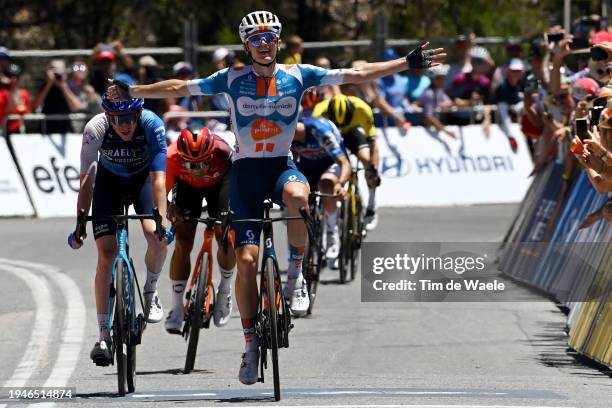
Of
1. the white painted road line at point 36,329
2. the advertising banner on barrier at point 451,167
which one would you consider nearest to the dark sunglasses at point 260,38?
the white painted road line at point 36,329

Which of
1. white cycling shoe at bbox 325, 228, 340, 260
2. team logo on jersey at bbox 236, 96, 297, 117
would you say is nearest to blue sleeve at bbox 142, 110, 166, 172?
team logo on jersey at bbox 236, 96, 297, 117

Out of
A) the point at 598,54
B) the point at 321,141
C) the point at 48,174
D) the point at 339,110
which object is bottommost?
the point at 48,174

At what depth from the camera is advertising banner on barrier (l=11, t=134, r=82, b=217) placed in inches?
941

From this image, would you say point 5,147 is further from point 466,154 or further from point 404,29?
point 404,29

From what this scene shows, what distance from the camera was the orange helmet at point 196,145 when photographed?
1180 cm

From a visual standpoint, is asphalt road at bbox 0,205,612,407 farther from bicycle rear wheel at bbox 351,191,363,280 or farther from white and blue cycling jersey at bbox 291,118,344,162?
white and blue cycling jersey at bbox 291,118,344,162

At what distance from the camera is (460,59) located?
2578 cm

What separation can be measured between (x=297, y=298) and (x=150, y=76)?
12.2 metres

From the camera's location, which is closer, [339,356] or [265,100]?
[265,100]

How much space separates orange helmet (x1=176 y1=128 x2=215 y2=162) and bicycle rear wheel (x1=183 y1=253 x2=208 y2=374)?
74 cm

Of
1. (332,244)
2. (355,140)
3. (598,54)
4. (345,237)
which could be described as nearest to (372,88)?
(355,140)

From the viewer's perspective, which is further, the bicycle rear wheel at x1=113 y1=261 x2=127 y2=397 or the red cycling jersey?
the red cycling jersey

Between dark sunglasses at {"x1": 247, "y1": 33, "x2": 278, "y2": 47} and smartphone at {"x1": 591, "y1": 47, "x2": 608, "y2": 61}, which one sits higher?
dark sunglasses at {"x1": 247, "y1": 33, "x2": 278, "y2": 47}

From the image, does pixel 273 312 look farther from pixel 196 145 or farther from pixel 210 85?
pixel 196 145
